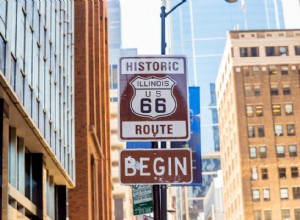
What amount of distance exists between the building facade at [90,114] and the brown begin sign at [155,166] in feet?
104

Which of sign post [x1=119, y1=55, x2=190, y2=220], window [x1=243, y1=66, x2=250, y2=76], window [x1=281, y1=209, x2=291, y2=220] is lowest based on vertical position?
window [x1=281, y1=209, x2=291, y2=220]

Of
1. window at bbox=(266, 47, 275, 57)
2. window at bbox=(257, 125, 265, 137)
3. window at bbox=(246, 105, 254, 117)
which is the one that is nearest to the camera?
window at bbox=(257, 125, 265, 137)

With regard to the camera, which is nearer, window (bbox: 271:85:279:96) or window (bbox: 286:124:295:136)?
window (bbox: 286:124:295:136)

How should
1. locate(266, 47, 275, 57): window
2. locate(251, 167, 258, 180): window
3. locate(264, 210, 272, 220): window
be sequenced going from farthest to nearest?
1. locate(266, 47, 275, 57): window
2. locate(251, 167, 258, 180): window
3. locate(264, 210, 272, 220): window

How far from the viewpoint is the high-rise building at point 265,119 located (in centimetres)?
10500

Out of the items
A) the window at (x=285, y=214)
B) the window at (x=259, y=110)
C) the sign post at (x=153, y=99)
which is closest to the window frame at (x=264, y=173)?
the window at (x=285, y=214)

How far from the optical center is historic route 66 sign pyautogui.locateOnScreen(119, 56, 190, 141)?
9375 millimetres

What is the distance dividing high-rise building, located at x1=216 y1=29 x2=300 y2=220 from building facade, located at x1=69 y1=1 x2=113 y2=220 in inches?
1761

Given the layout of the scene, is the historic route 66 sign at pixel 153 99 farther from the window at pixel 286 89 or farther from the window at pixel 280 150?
the window at pixel 286 89

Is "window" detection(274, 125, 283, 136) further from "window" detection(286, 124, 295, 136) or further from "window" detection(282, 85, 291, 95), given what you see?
"window" detection(282, 85, 291, 95)

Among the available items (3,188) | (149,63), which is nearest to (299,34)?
(3,188)

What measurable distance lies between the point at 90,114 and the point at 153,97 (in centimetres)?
4164

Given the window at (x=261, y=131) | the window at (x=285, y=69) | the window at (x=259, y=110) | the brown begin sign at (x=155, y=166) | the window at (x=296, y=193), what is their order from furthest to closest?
the window at (x=285, y=69)
the window at (x=259, y=110)
the window at (x=261, y=131)
the window at (x=296, y=193)
the brown begin sign at (x=155, y=166)

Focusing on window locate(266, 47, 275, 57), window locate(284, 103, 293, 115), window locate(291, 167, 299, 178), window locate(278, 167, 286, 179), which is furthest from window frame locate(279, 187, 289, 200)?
window locate(266, 47, 275, 57)
